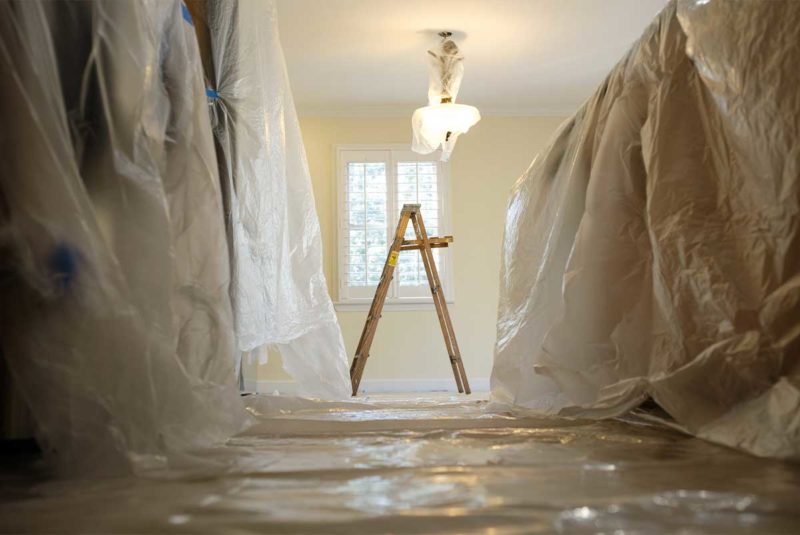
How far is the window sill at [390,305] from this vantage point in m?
4.35

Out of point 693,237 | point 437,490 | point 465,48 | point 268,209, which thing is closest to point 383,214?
point 465,48

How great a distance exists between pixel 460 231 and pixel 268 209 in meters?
2.96

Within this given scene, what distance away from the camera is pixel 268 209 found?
1576 millimetres

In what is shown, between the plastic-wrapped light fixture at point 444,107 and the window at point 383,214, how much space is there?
1076mm

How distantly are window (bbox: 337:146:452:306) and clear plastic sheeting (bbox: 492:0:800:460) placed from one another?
3166 mm

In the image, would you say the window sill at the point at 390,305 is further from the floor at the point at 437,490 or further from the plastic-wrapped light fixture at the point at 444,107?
the floor at the point at 437,490

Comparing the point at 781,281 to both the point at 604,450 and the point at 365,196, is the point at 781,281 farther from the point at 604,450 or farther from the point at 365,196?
the point at 365,196

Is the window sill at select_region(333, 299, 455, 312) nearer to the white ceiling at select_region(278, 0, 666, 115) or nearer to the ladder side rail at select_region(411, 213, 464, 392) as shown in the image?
the ladder side rail at select_region(411, 213, 464, 392)

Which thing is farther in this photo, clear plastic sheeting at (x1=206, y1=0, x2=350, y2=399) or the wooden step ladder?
the wooden step ladder

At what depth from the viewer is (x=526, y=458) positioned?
755 mm

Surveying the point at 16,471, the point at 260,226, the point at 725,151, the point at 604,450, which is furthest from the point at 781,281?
the point at 260,226

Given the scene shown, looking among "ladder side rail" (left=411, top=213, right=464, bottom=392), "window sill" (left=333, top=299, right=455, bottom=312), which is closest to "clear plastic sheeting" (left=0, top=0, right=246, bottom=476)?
"ladder side rail" (left=411, top=213, right=464, bottom=392)

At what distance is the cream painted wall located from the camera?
4.36 meters

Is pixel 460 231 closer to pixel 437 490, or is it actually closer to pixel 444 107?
pixel 444 107
